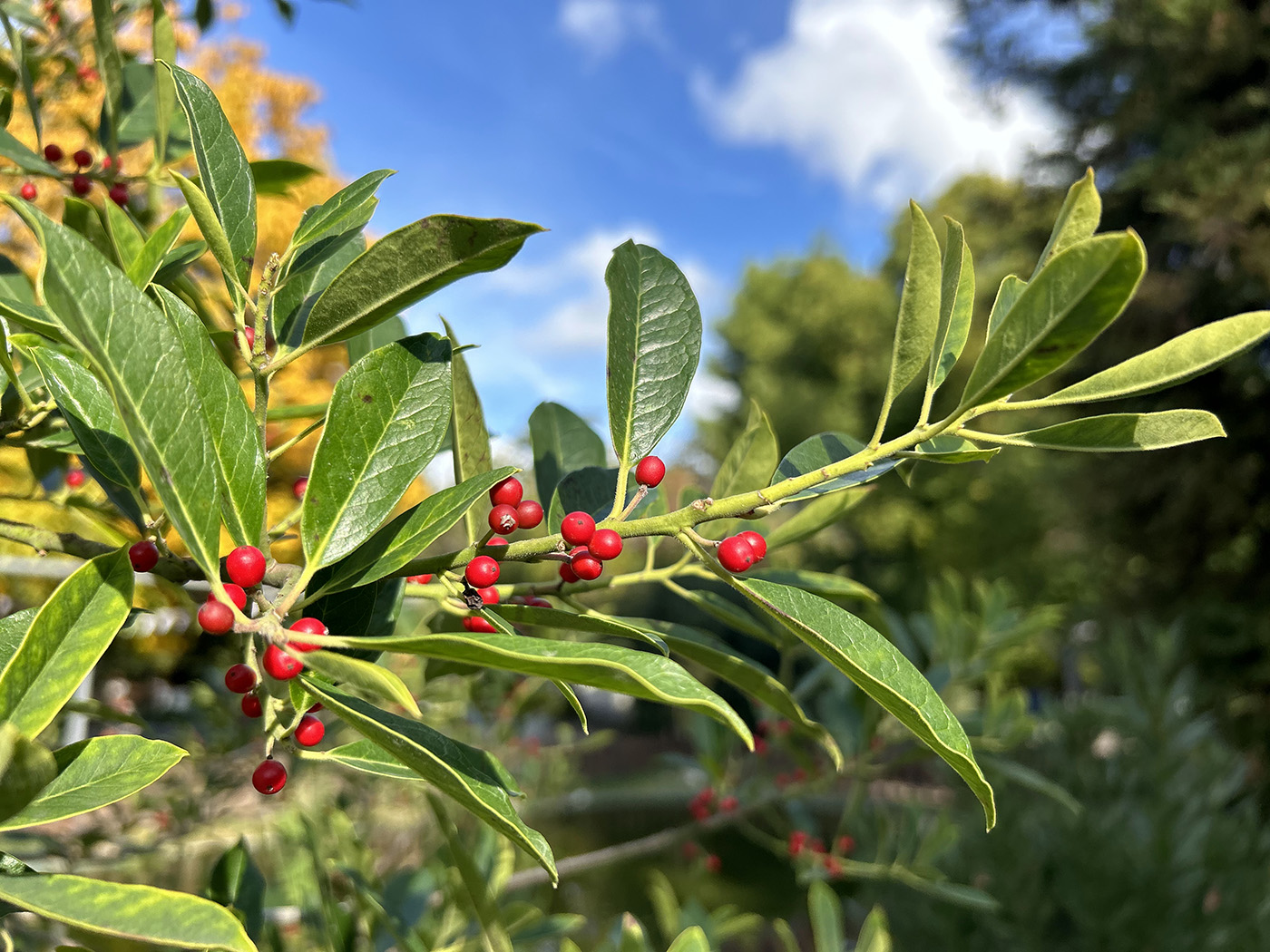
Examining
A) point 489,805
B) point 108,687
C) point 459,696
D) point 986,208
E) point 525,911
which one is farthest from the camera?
point 986,208

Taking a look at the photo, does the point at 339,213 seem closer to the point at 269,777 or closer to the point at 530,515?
the point at 530,515

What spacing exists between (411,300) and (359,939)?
114 cm

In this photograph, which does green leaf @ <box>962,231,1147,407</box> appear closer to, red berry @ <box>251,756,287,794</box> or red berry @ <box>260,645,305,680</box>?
red berry @ <box>260,645,305,680</box>

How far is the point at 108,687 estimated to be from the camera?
8.30 meters

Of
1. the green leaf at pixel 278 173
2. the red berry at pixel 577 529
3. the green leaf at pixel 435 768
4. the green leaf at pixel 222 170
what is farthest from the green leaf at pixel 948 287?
the green leaf at pixel 278 173

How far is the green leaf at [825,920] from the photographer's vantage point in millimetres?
1321

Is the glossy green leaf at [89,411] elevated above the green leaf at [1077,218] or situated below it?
below

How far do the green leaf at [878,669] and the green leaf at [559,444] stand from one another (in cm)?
40

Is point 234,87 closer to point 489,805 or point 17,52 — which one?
point 17,52

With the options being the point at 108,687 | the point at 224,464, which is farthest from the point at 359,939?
the point at 108,687

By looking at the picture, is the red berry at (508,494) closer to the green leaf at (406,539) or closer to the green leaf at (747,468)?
the green leaf at (406,539)

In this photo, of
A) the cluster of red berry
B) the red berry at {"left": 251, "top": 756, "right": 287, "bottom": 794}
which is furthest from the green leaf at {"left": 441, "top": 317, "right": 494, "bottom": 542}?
the cluster of red berry

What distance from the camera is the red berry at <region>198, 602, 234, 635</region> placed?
493 millimetres

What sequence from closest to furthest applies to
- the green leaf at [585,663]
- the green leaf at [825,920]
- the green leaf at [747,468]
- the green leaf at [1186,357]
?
1. the green leaf at [585,663]
2. the green leaf at [1186,357]
3. the green leaf at [747,468]
4. the green leaf at [825,920]
